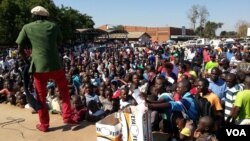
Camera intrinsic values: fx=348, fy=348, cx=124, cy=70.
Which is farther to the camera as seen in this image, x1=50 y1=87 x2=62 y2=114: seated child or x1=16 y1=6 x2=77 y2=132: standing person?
x1=50 y1=87 x2=62 y2=114: seated child

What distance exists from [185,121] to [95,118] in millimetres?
1822

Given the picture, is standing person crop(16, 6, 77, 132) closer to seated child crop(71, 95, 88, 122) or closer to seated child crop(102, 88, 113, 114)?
seated child crop(71, 95, 88, 122)

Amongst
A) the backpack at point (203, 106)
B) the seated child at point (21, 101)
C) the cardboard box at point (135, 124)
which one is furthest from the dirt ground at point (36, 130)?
the seated child at point (21, 101)

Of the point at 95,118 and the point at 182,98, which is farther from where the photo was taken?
the point at 95,118

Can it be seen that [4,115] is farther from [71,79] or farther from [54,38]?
[71,79]

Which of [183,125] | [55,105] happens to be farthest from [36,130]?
[183,125]

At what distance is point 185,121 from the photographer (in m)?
4.35

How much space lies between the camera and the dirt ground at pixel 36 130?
4.77 meters

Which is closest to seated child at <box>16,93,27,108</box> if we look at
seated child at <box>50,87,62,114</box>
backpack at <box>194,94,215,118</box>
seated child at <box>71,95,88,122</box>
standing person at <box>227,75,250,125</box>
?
seated child at <box>50,87,62,114</box>

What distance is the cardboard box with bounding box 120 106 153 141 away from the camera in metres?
3.75

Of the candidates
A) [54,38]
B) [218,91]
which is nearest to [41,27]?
[54,38]

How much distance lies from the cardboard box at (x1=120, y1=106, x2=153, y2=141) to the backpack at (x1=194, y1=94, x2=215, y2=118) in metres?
0.90

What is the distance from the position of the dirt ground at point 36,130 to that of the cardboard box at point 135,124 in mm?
724

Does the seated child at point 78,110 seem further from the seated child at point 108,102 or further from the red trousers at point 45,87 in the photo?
the seated child at point 108,102
